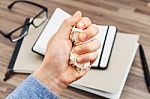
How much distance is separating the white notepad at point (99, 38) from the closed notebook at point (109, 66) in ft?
0.05

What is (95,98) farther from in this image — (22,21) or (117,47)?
(22,21)

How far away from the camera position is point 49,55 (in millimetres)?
598

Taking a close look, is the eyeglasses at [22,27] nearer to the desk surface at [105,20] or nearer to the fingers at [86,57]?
the desk surface at [105,20]

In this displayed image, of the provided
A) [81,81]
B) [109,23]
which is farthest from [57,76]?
[109,23]

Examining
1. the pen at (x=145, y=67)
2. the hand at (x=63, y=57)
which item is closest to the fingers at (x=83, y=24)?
the hand at (x=63, y=57)

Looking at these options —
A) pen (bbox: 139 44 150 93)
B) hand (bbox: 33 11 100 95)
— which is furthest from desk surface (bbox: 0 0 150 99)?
hand (bbox: 33 11 100 95)

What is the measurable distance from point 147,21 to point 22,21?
37 centimetres

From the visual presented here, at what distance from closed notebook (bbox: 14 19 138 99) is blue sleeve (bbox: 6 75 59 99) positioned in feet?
0.54

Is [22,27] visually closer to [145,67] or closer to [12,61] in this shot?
[12,61]

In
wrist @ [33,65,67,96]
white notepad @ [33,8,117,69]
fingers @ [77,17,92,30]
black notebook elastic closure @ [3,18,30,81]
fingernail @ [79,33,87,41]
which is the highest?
fingers @ [77,17,92,30]

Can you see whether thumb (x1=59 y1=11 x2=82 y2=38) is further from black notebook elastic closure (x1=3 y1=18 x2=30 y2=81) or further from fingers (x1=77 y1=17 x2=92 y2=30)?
black notebook elastic closure (x1=3 y1=18 x2=30 y2=81)

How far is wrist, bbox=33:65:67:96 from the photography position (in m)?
0.58

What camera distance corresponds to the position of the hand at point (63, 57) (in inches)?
22.9

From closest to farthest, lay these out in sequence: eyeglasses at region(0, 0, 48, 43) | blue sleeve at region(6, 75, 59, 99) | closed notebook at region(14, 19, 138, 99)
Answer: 1. blue sleeve at region(6, 75, 59, 99)
2. closed notebook at region(14, 19, 138, 99)
3. eyeglasses at region(0, 0, 48, 43)
